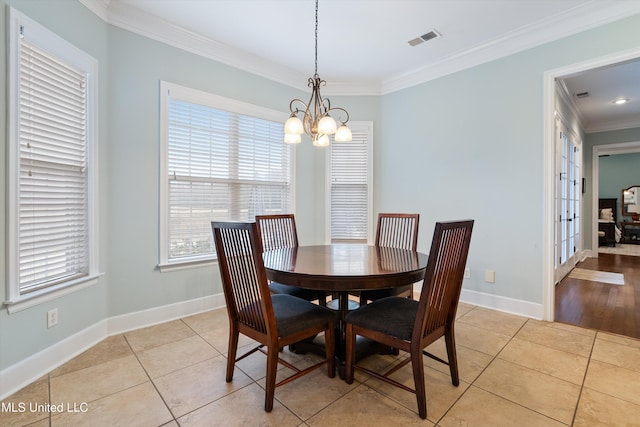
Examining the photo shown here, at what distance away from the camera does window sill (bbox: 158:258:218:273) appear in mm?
2902

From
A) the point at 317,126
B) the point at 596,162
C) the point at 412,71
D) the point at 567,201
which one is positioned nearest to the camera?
the point at 317,126

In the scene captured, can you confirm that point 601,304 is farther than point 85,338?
Yes

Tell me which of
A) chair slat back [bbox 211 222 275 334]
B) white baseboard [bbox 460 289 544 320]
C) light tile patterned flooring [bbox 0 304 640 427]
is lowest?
light tile patterned flooring [bbox 0 304 640 427]

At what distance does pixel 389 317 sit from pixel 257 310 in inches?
29.8

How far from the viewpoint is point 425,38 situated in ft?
10.0

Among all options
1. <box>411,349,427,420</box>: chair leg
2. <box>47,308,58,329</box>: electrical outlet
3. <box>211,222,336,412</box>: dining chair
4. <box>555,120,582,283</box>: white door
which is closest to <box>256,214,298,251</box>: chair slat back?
<box>211,222,336,412</box>: dining chair

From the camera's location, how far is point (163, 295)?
2.92 meters

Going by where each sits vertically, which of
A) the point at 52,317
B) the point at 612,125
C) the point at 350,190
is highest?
the point at 612,125

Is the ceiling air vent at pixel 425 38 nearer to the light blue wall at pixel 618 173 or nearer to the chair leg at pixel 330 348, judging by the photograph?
the chair leg at pixel 330 348

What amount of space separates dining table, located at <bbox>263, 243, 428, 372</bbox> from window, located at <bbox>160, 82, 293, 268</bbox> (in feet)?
3.86

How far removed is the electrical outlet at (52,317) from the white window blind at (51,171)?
0.19 metres

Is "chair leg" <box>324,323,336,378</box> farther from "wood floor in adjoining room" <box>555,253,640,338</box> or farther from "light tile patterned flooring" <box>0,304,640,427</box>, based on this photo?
"wood floor in adjoining room" <box>555,253,640,338</box>

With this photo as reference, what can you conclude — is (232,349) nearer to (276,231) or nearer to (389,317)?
(389,317)

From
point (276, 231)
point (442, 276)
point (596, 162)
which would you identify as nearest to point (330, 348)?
point (442, 276)
